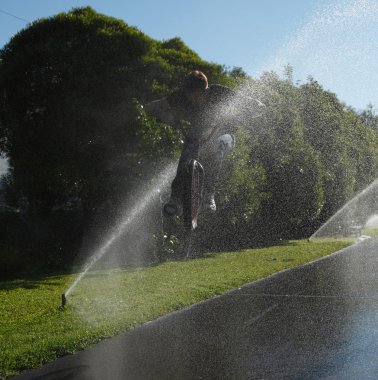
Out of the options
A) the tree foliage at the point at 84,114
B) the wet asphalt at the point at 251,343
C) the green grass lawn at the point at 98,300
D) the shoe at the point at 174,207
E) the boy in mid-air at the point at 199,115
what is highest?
the tree foliage at the point at 84,114

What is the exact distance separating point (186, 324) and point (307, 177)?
663 inches

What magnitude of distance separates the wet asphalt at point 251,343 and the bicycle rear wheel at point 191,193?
4.81 feet

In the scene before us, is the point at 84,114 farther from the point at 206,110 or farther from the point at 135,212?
the point at 206,110

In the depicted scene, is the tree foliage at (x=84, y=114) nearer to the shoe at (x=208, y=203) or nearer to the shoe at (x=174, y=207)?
the shoe at (x=208, y=203)

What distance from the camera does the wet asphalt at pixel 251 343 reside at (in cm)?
564

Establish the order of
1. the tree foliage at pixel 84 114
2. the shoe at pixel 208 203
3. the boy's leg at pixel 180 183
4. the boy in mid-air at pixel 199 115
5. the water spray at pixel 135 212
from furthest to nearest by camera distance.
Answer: the water spray at pixel 135 212 < the tree foliage at pixel 84 114 < the shoe at pixel 208 203 < the boy's leg at pixel 180 183 < the boy in mid-air at pixel 199 115

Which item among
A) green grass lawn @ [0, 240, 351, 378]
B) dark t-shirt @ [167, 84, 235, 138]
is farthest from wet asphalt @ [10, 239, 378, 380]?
dark t-shirt @ [167, 84, 235, 138]

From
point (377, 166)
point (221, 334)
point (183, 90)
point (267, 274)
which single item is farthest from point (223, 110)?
point (377, 166)

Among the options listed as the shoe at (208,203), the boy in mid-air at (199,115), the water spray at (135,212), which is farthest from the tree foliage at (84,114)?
the boy in mid-air at (199,115)

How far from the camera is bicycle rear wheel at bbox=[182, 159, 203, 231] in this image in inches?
255

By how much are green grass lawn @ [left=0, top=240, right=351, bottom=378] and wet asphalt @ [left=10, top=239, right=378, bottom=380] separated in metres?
0.35

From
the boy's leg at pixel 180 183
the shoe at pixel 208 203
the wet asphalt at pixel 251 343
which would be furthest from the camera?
the shoe at pixel 208 203

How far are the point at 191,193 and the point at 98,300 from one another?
451cm

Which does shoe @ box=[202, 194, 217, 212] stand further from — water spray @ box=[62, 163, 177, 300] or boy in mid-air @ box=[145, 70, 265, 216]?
water spray @ box=[62, 163, 177, 300]
